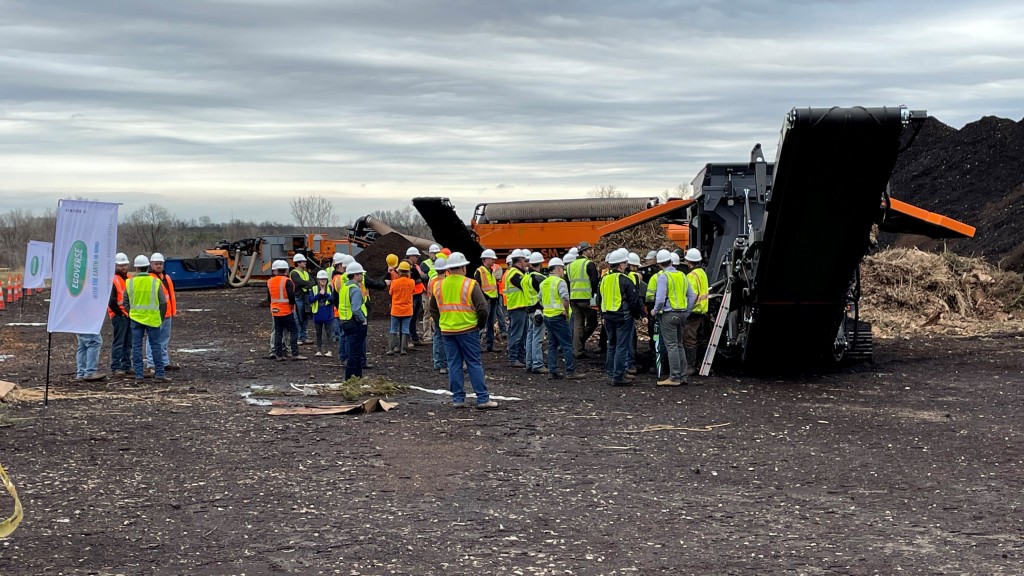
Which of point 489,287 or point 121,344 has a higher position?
point 489,287

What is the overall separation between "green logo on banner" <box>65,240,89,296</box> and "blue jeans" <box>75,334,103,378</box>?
5.75 ft

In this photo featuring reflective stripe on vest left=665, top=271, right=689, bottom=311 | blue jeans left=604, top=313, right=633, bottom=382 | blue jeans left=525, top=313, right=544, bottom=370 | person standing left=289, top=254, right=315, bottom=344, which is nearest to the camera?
reflective stripe on vest left=665, top=271, right=689, bottom=311

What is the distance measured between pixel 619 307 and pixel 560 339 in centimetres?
A: 118

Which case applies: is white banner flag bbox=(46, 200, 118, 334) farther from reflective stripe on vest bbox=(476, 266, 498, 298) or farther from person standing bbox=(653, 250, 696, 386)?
person standing bbox=(653, 250, 696, 386)

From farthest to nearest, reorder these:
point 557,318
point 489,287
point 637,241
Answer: point 637,241 < point 489,287 < point 557,318

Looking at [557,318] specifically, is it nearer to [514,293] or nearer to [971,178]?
[514,293]

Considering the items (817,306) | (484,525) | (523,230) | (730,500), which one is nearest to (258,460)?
(484,525)

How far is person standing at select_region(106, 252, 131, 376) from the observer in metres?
14.9

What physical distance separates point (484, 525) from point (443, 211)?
58.6 ft

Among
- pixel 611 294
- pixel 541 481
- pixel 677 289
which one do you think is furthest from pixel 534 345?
pixel 541 481

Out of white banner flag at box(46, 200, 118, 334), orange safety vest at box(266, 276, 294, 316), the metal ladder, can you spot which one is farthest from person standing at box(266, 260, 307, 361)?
the metal ladder

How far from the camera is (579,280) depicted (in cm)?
1628

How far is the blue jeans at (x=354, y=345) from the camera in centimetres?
1385

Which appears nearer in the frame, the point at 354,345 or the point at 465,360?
the point at 465,360
